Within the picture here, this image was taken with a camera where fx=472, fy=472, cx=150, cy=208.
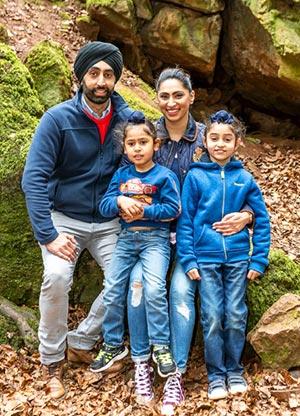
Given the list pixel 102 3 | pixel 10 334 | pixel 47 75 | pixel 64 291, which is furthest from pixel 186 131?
pixel 102 3

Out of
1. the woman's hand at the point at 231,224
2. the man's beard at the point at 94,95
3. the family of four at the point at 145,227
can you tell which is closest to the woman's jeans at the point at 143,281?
the family of four at the point at 145,227

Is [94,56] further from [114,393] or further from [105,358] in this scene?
[114,393]

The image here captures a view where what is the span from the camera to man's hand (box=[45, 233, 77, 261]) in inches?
167

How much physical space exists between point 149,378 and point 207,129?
233cm

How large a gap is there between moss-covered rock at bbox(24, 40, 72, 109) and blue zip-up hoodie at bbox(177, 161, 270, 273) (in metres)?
3.76

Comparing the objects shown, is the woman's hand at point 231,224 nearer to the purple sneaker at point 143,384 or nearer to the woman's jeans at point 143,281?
the woman's jeans at point 143,281

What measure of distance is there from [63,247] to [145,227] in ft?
2.50

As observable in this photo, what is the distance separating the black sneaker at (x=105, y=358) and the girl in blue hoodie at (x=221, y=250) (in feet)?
2.78

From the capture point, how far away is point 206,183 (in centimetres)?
433

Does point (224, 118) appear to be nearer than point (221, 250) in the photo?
No

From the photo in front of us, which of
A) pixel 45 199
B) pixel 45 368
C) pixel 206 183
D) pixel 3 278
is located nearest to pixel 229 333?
pixel 206 183

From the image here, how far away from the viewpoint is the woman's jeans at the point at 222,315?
414 centimetres

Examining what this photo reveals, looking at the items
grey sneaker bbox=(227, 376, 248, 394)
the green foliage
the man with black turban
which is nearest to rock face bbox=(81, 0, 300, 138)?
the man with black turban

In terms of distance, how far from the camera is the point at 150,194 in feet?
14.2
